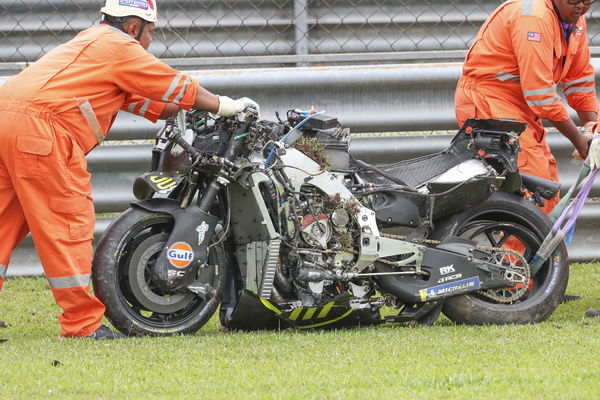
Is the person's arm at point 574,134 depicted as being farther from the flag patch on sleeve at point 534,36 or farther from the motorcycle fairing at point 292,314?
the motorcycle fairing at point 292,314

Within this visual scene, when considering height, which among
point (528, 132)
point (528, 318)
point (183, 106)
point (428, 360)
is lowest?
point (528, 318)

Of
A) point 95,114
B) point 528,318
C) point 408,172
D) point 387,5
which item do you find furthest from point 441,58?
point 95,114

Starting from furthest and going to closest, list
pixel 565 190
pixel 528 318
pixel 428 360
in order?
pixel 565 190, pixel 528 318, pixel 428 360

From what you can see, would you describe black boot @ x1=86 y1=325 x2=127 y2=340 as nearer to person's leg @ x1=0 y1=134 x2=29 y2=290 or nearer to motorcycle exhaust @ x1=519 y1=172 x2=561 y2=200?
person's leg @ x1=0 y1=134 x2=29 y2=290

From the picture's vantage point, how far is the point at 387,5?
7836mm

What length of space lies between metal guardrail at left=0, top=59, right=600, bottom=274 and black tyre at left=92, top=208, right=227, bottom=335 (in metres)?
1.88

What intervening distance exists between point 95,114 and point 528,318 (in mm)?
2506

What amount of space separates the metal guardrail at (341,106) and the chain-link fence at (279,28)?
0.86 ft

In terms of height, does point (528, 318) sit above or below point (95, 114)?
below

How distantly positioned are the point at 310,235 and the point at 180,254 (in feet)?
2.20

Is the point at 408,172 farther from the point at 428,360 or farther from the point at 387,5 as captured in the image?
the point at 387,5

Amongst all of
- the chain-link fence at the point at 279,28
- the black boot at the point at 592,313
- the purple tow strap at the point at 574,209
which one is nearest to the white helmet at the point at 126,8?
the chain-link fence at the point at 279,28

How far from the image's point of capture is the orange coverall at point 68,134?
520cm

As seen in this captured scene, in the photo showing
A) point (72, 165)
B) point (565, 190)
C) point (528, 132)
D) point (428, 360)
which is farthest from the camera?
point (565, 190)
